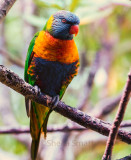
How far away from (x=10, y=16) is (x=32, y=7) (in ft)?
2.75

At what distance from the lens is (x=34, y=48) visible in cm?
271

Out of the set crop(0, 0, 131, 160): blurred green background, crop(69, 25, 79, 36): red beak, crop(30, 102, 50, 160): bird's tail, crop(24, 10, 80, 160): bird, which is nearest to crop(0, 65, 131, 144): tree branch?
crop(24, 10, 80, 160): bird

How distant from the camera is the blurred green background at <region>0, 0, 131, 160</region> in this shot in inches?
137

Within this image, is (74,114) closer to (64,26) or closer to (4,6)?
(4,6)

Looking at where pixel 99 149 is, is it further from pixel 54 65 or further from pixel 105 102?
pixel 54 65

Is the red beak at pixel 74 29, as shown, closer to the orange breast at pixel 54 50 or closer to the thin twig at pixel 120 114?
the orange breast at pixel 54 50

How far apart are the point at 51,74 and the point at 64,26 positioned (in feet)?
1.71

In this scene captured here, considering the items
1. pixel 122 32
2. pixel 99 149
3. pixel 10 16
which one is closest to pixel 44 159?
pixel 99 149

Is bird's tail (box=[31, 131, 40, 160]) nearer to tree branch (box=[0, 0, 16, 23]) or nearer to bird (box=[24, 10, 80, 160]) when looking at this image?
bird (box=[24, 10, 80, 160])

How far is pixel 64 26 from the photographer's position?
2814 millimetres

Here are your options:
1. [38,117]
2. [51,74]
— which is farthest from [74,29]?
[38,117]

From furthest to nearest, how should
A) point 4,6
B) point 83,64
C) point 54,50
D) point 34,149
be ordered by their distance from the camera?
point 83,64 → point 54,50 → point 34,149 → point 4,6

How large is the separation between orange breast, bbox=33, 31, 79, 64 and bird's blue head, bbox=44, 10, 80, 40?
0.28ft

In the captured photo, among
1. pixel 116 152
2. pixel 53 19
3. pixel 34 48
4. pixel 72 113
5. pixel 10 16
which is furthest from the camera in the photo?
pixel 10 16
